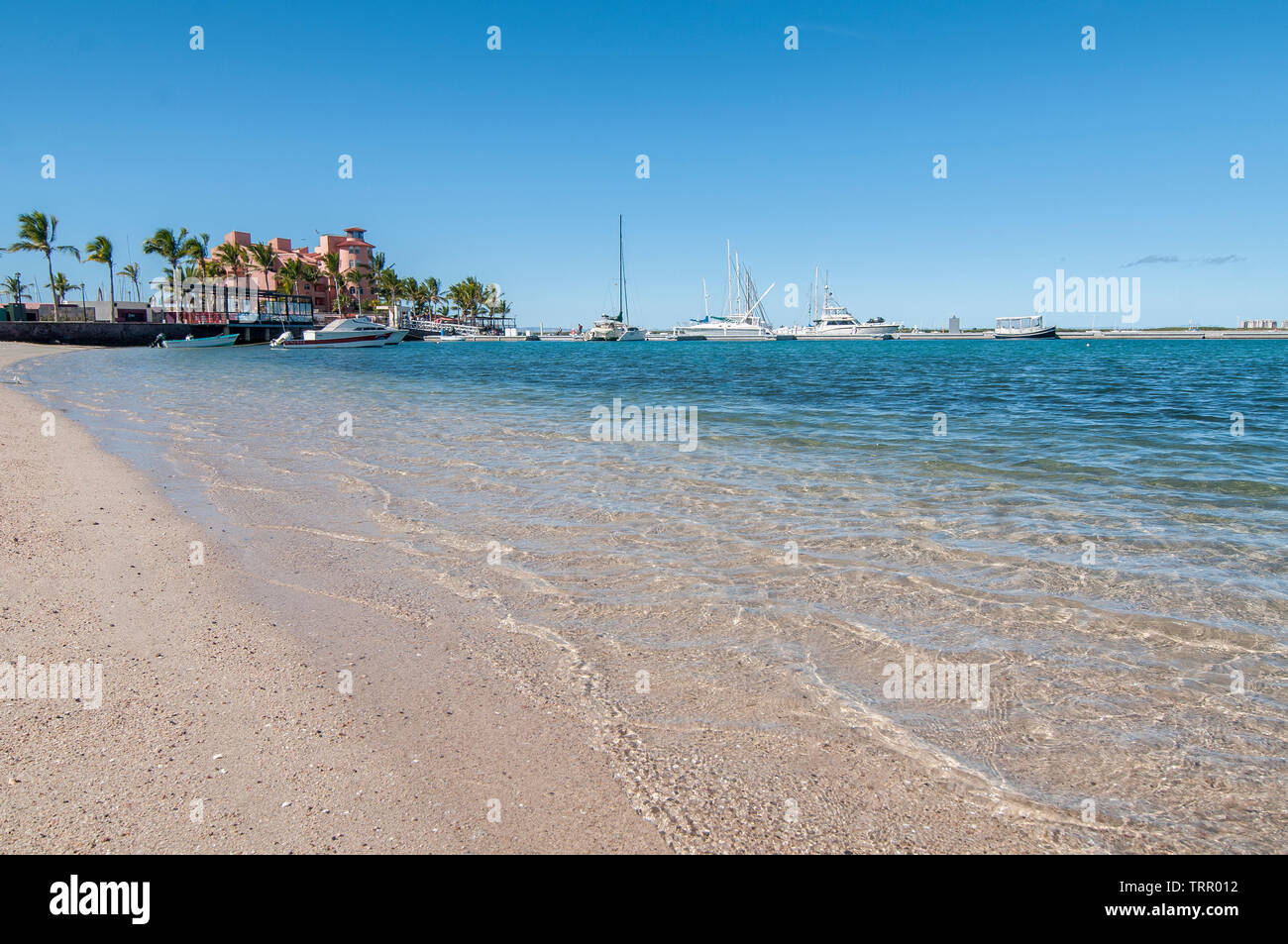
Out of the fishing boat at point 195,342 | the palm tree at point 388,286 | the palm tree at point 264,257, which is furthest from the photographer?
the palm tree at point 388,286

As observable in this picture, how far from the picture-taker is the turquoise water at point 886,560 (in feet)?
12.7

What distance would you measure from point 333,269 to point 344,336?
52.6 metres

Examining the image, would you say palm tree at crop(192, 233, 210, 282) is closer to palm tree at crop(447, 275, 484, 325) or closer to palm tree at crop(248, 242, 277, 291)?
palm tree at crop(248, 242, 277, 291)

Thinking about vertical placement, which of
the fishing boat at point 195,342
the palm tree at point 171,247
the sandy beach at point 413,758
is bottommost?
the sandy beach at point 413,758

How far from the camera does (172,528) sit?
738cm

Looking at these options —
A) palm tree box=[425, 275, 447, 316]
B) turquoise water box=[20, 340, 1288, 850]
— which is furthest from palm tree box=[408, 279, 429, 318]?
turquoise water box=[20, 340, 1288, 850]

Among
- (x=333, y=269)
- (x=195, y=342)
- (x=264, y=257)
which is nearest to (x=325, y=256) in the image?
(x=333, y=269)

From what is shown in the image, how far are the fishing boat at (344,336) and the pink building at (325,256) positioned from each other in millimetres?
42547

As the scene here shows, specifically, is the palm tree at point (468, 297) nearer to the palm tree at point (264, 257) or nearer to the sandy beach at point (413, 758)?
the palm tree at point (264, 257)

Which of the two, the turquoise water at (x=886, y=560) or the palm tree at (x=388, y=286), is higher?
the palm tree at (x=388, y=286)

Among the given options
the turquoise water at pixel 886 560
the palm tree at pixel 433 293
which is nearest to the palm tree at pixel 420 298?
the palm tree at pixel 433 293

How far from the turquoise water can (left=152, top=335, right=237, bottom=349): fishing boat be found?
69547 mm
